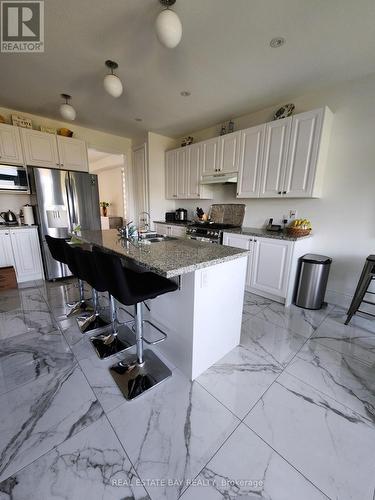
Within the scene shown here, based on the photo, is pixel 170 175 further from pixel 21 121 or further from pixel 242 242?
pixel 21 121

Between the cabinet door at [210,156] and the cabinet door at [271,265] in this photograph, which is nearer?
the cabinet door at [271,265]

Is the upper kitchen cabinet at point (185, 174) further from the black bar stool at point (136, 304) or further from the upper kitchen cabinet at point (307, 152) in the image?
the black bar stool at point (136, 304)

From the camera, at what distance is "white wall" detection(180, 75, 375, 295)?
235 cm

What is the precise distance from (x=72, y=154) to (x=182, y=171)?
1.98 m

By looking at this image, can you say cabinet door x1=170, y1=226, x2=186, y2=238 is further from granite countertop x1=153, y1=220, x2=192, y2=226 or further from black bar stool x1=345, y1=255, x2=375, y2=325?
black bar stool x1=345, y1=255, x2=375, y2=325

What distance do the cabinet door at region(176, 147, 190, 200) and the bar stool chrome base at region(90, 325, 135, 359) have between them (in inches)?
113

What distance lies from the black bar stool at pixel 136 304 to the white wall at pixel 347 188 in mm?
Answer: 2369

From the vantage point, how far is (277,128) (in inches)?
106

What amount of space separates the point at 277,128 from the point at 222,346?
275 centimetres

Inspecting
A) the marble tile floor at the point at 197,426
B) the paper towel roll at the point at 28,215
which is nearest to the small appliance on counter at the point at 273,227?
the marble tile floor at the point at 197,426

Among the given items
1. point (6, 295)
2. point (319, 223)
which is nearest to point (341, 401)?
point (319, 223)

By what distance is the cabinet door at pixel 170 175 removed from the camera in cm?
420

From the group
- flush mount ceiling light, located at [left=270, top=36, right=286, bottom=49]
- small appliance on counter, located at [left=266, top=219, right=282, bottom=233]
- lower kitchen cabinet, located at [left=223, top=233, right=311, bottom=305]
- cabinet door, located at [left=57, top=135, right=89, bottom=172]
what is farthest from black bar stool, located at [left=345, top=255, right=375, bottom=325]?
cabinet door, located at [left=57, top=135, right=89, bottom=172]

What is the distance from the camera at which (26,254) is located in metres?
3.30
